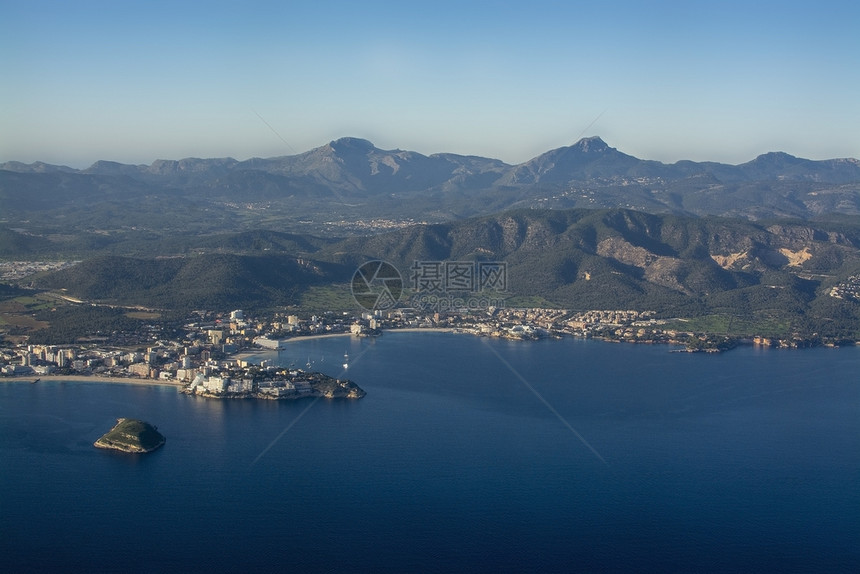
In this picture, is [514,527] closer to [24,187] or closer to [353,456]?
[353,456]

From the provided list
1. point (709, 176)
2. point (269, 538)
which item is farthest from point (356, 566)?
point (709, 176)

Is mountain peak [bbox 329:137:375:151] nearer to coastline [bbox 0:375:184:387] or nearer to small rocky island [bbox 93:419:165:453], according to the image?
coastline [bbox 0:375:184:387]

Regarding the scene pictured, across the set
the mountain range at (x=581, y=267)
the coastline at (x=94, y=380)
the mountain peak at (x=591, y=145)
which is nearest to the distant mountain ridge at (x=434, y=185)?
the mountain peak at (x=591, y=145)

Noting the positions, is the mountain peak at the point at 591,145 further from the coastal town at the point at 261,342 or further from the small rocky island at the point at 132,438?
the small rocky island at the point at 132,438

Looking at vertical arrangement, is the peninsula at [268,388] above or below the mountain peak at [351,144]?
below

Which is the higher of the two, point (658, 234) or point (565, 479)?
point (658, 234)

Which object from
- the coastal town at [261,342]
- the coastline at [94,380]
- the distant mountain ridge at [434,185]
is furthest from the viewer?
the distant mountain ridge at [434,185]

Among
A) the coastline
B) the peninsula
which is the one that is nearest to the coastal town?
the peninsula
